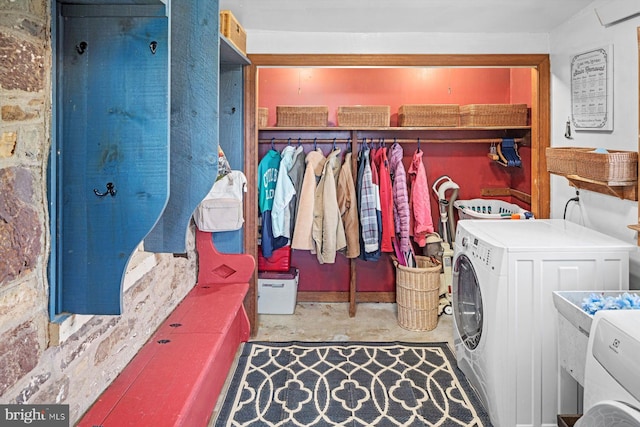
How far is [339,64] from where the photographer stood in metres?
3.49

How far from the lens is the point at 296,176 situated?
4.01m

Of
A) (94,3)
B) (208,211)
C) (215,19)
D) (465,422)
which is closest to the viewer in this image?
(94,3)

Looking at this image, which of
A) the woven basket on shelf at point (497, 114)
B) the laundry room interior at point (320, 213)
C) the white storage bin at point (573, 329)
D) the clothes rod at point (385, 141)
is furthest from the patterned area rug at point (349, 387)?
the woven basket on shelf at point (497, 114)

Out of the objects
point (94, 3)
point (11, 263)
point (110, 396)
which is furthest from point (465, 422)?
Result: point (94, 3)

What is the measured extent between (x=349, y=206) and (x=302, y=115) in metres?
0.85

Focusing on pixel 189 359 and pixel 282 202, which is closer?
pixel 189 359

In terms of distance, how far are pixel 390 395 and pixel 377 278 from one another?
1.87m

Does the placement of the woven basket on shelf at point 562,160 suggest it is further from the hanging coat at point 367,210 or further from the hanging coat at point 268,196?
the hanging coat at point 268,196

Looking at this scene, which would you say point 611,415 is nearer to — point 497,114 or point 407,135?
point 497,114

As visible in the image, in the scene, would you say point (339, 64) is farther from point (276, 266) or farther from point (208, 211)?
point (276, 266)

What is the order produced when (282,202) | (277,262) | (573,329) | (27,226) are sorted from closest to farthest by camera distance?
(27,226) → (573,329) → (282,202) → (277,262)

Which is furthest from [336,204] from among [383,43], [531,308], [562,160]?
[531,308]

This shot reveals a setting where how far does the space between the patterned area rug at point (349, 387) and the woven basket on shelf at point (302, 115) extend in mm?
1762

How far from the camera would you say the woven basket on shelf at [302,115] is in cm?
396
